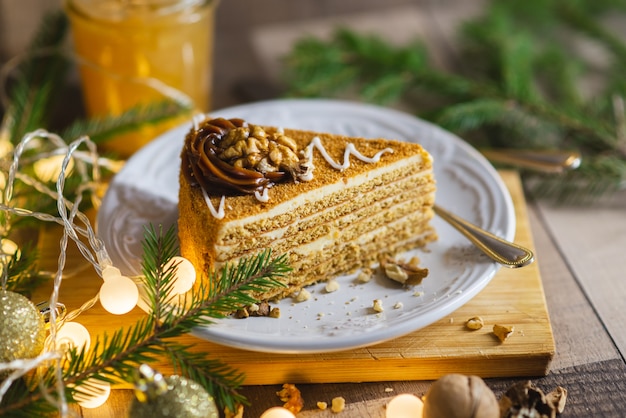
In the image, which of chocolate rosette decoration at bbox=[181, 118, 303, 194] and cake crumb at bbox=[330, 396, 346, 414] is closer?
cake crumb at bbox=[330, 396, 346, 414]

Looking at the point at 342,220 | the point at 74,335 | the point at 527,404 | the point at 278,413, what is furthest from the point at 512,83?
the point at 74,335

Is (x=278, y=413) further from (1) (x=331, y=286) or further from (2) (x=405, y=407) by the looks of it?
(1) (x=331, y=286)

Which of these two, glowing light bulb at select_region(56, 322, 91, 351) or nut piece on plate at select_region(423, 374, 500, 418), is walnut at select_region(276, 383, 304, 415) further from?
glowing light bulb at select_region(56, 322, 91, 351)

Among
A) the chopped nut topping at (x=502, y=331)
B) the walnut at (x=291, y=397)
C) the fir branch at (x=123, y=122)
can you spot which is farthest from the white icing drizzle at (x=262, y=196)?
the fir branch at (x=123, y=122)

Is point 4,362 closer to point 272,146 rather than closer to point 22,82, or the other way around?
point 272,146

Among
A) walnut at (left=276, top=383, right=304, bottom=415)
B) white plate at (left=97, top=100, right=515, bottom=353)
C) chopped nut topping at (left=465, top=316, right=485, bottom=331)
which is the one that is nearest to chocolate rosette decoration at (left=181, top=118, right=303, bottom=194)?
white plate at (left=97, top=100, right=515, bottom=353)
